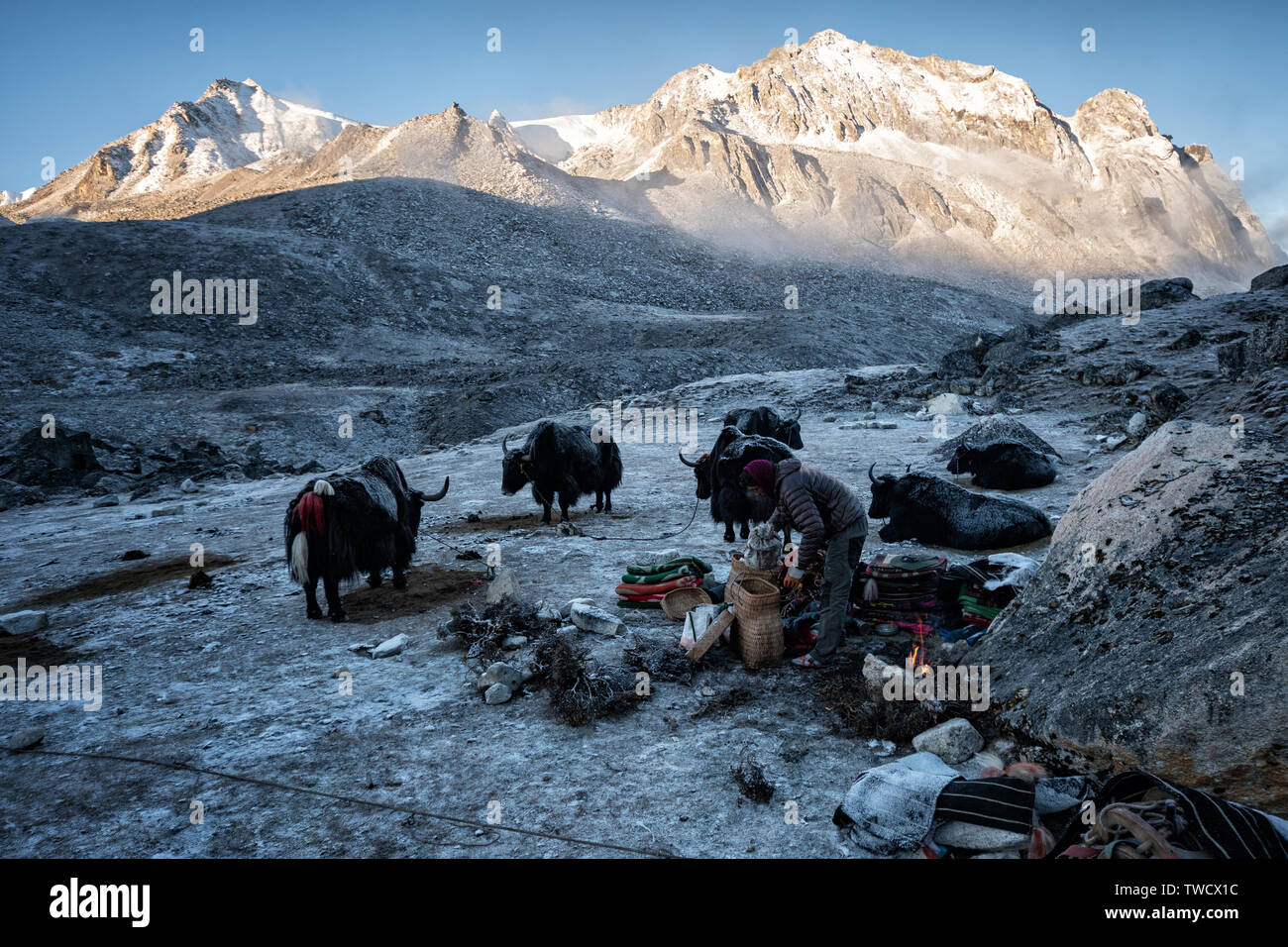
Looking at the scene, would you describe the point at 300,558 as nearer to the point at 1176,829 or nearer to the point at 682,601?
the point at 682,601

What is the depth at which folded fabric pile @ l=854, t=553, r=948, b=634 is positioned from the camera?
4.95 metres

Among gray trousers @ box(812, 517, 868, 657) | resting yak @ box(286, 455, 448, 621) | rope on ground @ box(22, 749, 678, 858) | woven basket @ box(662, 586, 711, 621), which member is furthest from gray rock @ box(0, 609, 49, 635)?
gray trousers @ box(812, 517, 868, 657)

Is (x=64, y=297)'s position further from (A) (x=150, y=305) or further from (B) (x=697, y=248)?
(B) (x=697, y=248)

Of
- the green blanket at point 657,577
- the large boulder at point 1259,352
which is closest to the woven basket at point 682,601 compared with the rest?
the green blanket at point 657,577

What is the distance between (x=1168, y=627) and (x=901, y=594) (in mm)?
1876

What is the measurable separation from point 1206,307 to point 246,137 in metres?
110

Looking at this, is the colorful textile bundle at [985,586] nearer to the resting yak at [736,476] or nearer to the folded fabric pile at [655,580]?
the folded fabric pile at [655,580]

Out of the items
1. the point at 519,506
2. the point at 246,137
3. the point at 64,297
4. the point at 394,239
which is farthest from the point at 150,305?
the point at 246,137

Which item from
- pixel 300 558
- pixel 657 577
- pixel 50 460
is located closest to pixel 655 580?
pixel 657 577

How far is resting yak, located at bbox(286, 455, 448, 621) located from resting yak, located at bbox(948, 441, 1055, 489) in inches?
282

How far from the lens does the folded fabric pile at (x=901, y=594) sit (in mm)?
4953

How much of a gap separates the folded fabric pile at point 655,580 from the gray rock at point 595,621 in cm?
43

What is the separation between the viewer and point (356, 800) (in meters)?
Answer: 3.28

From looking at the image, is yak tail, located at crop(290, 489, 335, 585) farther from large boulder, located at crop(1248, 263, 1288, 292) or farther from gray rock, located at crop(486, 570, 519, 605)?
large boulder, located at crop(1248, 263, 1288, 292)
